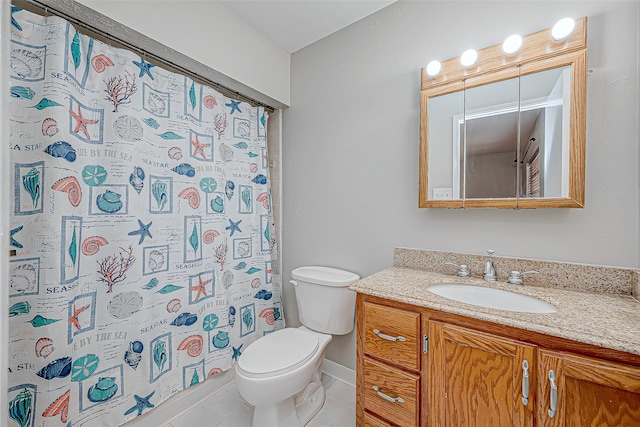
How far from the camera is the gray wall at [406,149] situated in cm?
108

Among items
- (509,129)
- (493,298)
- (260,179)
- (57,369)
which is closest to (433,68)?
(509,129)

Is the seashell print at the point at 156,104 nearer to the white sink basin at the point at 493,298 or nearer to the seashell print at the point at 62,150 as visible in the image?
the seashell print at the point at 62,150

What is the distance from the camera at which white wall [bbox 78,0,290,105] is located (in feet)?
4.18

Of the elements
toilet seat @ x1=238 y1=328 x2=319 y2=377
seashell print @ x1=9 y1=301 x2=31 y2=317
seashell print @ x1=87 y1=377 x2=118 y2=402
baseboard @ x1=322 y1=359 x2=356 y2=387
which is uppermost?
seashell print @ x1=9 y1=301 x2=31 y2=317

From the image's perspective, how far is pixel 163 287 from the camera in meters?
1.48

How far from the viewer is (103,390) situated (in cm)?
125

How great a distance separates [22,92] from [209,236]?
3.32 feet

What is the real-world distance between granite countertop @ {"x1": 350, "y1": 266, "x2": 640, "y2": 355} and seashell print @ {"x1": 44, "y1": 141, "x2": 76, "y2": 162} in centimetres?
136

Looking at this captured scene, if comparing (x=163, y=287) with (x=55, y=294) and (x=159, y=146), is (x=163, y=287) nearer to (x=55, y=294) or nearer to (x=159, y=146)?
(x=55, y=294)

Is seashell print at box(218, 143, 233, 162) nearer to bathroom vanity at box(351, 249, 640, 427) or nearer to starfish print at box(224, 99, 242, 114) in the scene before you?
starfish print at box(224, 99, 242, 114)

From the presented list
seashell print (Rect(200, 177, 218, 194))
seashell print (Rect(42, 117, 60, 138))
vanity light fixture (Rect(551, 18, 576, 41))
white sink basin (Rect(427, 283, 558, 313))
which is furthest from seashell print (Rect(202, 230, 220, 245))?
vanity light fixture (Rect(551, 18, 576, 41))

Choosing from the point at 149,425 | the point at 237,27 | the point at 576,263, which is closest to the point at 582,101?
the point at 576,263

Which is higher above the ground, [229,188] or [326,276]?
[229,188]

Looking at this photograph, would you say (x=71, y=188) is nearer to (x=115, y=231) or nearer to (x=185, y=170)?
(x=115, y=231)
